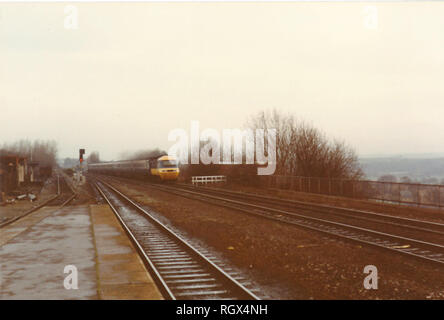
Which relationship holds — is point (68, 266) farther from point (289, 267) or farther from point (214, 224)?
point (214, 224)

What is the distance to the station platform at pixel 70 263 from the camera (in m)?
8.20

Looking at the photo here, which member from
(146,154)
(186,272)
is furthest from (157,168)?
(146,154)

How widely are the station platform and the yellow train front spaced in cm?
3024

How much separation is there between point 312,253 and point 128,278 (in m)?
4.93

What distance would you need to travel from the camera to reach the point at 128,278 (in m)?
9.14

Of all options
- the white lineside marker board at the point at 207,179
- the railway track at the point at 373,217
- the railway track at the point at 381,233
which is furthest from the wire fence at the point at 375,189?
the white lineside marker board at the point at 207,179

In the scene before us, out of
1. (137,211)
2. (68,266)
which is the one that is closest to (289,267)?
(68,266)

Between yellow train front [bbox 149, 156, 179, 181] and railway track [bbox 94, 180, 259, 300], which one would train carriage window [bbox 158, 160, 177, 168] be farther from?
railway track [bbox 94, 180, 259, 300]

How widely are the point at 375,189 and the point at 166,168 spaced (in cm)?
2695

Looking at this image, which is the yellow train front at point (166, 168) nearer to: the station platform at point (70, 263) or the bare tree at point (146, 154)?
the bare tree at point (146, 154)

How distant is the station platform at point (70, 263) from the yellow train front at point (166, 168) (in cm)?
3024

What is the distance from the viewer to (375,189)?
25672 millimetres

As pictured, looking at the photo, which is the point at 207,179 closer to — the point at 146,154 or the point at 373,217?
the point at 373,217

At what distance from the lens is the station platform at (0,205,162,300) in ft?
26.9
